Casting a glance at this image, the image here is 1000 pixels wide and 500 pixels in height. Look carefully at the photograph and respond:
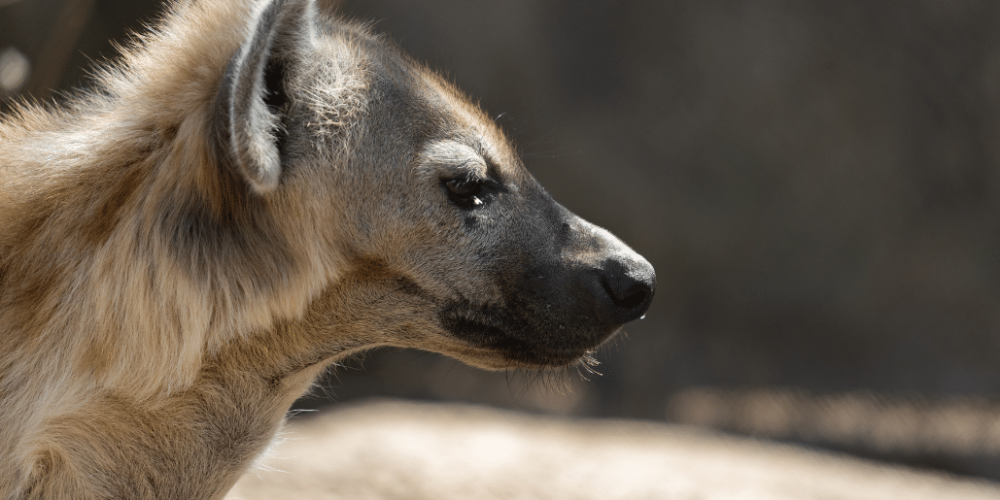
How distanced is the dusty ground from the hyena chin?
1.18 m

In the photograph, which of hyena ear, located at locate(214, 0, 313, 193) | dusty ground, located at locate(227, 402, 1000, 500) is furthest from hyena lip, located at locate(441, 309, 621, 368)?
dusty ground, located at locate(227, 402, 1000, 500)

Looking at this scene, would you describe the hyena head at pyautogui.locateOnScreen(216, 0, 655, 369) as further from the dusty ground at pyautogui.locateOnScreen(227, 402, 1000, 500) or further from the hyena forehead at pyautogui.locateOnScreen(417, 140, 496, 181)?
the dusty ground at pyautogui.locateOnScreen(227, 402, 1000, 500)

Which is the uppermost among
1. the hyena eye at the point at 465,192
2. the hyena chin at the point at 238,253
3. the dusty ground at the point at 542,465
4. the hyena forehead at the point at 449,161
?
the hyena forehead at the point at 449,161

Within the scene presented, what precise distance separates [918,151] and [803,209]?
0.77 metres

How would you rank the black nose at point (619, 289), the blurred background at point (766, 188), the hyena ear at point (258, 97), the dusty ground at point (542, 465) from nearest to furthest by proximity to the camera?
the hyena ear at point (258, 97) < the black nose at point (619, 289) < the dusty ground at point (542, 465) < the blurred background at point (766, 188)

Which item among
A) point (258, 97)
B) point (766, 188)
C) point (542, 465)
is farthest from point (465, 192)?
point (766, 188)

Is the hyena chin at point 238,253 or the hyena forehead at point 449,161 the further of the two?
the hyena forehead at point 449,161

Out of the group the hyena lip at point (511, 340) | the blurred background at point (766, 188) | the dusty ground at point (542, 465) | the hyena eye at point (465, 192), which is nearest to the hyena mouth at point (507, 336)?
the hyena lip at point (511, 340)

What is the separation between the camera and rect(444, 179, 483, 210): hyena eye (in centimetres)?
172

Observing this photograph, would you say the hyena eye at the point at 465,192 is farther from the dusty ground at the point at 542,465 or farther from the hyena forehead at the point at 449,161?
the dusty ground at the point at 542,465

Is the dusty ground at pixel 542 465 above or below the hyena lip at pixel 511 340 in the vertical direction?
below

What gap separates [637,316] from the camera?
69.6 inches

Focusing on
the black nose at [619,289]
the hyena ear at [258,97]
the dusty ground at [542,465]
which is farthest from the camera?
the dusty ground at [542,465]

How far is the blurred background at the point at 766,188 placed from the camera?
15.8 ft
